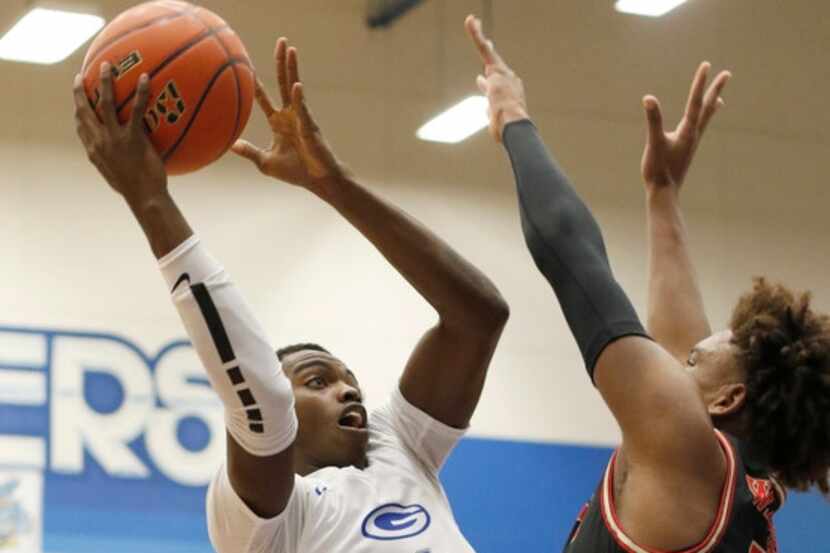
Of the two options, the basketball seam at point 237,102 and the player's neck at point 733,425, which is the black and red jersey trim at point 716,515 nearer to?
the player's neck at point 733,425

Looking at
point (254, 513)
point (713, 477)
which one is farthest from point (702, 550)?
point (254, 513)

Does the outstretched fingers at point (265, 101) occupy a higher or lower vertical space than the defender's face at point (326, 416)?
higher

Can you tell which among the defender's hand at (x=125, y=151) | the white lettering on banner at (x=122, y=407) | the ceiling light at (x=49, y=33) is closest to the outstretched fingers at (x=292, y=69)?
the defender's hand at (x=125, y=151)

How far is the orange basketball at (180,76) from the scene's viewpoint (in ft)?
9.84

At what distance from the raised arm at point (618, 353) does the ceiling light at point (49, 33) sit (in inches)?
177

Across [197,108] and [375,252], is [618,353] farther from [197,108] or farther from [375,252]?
[375,252]

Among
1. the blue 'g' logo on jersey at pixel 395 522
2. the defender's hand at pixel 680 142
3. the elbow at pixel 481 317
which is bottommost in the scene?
the blue 'g' logo on jersey at pixel 395 522

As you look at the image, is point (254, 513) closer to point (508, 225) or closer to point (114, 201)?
point (114, 201)

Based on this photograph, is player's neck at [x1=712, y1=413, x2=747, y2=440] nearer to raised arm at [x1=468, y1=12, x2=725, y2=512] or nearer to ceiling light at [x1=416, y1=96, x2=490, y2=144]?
raised arm at [x1=468, y1=12, x2=725, y2=512]

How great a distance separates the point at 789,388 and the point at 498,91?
0.84 meters

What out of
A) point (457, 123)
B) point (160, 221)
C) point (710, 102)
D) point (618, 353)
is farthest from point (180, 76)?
point (457, 123)

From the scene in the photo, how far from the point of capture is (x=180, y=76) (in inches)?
122

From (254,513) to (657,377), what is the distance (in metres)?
0.90

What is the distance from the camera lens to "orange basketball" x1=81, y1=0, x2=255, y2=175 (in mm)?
2998
